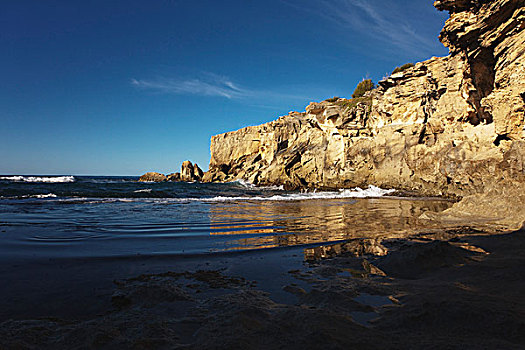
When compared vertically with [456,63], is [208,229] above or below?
below

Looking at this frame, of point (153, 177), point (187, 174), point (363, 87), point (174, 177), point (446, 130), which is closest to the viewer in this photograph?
point (446, 130)

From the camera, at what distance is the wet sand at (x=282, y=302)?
1.83 metres

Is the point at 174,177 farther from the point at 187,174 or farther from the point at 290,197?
the point at 290,197

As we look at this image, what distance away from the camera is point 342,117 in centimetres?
3100

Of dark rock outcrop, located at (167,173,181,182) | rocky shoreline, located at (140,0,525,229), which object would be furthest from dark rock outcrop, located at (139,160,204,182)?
rocky shoreline, located at (140,0,525,229)

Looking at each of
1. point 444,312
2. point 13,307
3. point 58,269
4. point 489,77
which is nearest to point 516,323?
point 444,312

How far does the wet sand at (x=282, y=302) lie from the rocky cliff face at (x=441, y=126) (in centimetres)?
726

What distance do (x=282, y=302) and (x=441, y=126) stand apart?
23.3m

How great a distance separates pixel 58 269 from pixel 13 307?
1.33 m

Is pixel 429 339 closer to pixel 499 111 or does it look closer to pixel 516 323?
pixel 516 323

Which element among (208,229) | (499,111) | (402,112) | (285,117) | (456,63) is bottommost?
(208,229)

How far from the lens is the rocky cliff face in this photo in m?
10.3

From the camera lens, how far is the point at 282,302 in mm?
2615

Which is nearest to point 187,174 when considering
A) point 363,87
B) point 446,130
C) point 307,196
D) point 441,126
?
point 363,87
